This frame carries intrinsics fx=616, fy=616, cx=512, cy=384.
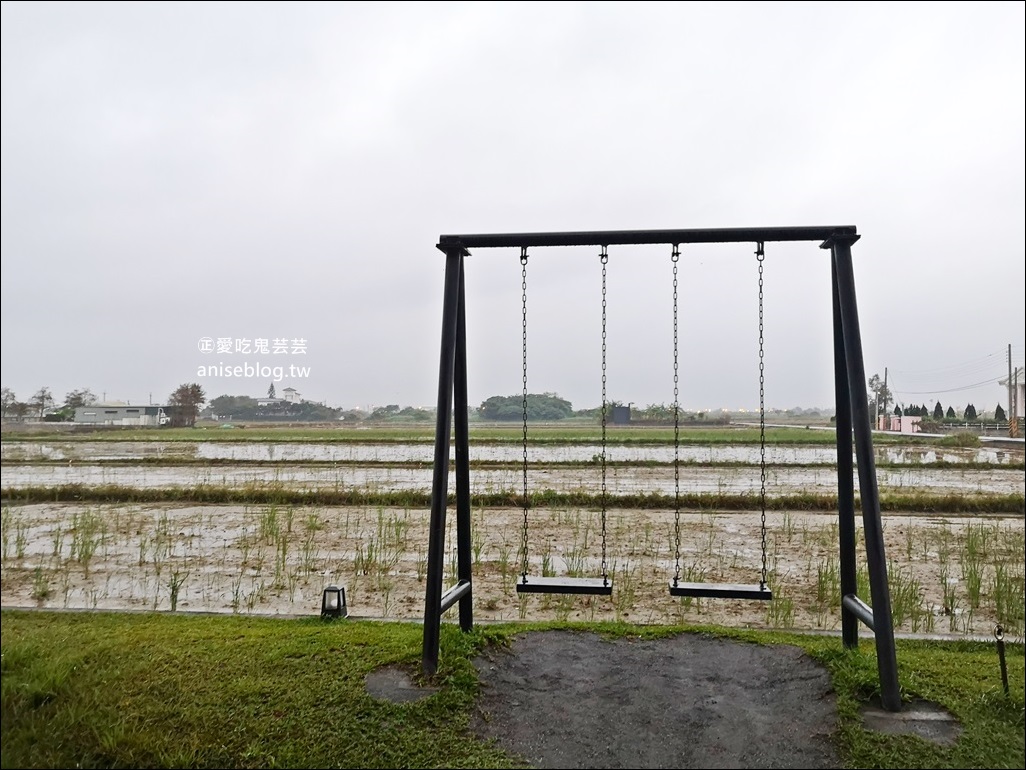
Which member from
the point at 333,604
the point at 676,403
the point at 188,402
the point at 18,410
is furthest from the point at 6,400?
the point at 188,402

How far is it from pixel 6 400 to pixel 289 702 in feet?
5.80

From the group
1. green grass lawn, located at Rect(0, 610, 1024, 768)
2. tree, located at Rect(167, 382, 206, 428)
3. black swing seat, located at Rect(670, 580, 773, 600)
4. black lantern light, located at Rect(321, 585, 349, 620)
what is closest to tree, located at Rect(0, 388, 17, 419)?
green grass lawn, located at Rect(0, 610, 1024, 768)

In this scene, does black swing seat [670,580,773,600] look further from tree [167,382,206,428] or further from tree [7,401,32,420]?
tree [167,382,206,428]

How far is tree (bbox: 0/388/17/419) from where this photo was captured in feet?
7.66

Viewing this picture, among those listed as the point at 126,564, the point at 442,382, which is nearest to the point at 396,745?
the point at 442,382

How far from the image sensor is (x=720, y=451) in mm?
21188

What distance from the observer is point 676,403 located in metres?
4.00

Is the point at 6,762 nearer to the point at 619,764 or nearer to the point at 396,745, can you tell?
the point at 396,745

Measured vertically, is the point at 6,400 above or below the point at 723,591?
above

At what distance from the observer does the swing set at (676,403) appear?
115 inches

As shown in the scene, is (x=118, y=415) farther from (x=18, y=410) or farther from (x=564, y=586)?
(x=564, y=586)

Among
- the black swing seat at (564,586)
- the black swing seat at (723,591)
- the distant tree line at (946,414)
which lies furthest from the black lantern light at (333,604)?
the distant tree line at (946,414)

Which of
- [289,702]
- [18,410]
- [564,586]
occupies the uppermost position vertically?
[18,410]

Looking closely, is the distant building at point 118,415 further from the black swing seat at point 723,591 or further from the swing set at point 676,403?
the black swing seat at point 723,591
